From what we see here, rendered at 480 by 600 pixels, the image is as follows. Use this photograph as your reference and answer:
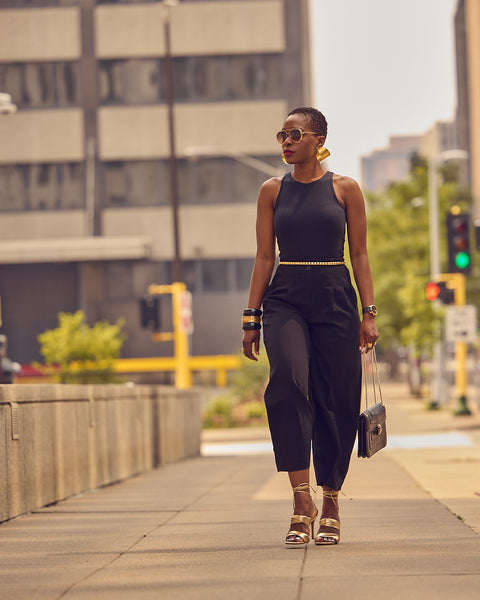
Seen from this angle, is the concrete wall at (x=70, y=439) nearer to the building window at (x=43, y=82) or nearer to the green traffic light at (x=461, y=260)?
the green traffic light at (x=461, y=260)

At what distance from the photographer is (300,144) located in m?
6.37

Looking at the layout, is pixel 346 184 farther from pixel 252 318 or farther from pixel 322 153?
pixel 252 318

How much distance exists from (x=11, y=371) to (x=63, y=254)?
32335 millimetres

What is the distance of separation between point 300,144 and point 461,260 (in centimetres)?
2025

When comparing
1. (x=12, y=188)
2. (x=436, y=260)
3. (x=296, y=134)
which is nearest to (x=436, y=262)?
(x=436, y=260)

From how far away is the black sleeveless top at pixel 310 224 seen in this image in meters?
6.28

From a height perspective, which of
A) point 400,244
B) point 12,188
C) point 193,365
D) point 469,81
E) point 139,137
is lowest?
point 193,365

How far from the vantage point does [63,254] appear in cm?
4888

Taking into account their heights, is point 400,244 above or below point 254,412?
above

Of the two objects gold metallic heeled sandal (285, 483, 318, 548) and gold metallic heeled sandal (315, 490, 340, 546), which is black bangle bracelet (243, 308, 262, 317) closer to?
gold metallic heeled sandal (285, 483, 318, 548)

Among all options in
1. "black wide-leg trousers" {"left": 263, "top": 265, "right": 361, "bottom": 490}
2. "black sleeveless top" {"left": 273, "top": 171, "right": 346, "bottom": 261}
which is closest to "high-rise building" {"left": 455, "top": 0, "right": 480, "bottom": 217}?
"black sleeveless top" {"left": 273, "top": 171, "right": 346, "bottom": 261}

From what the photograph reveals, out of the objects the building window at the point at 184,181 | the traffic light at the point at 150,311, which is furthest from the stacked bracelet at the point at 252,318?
the building window at the point at 184,181

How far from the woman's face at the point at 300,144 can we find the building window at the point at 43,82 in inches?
1786

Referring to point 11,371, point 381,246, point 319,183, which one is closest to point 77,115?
point 381,246
